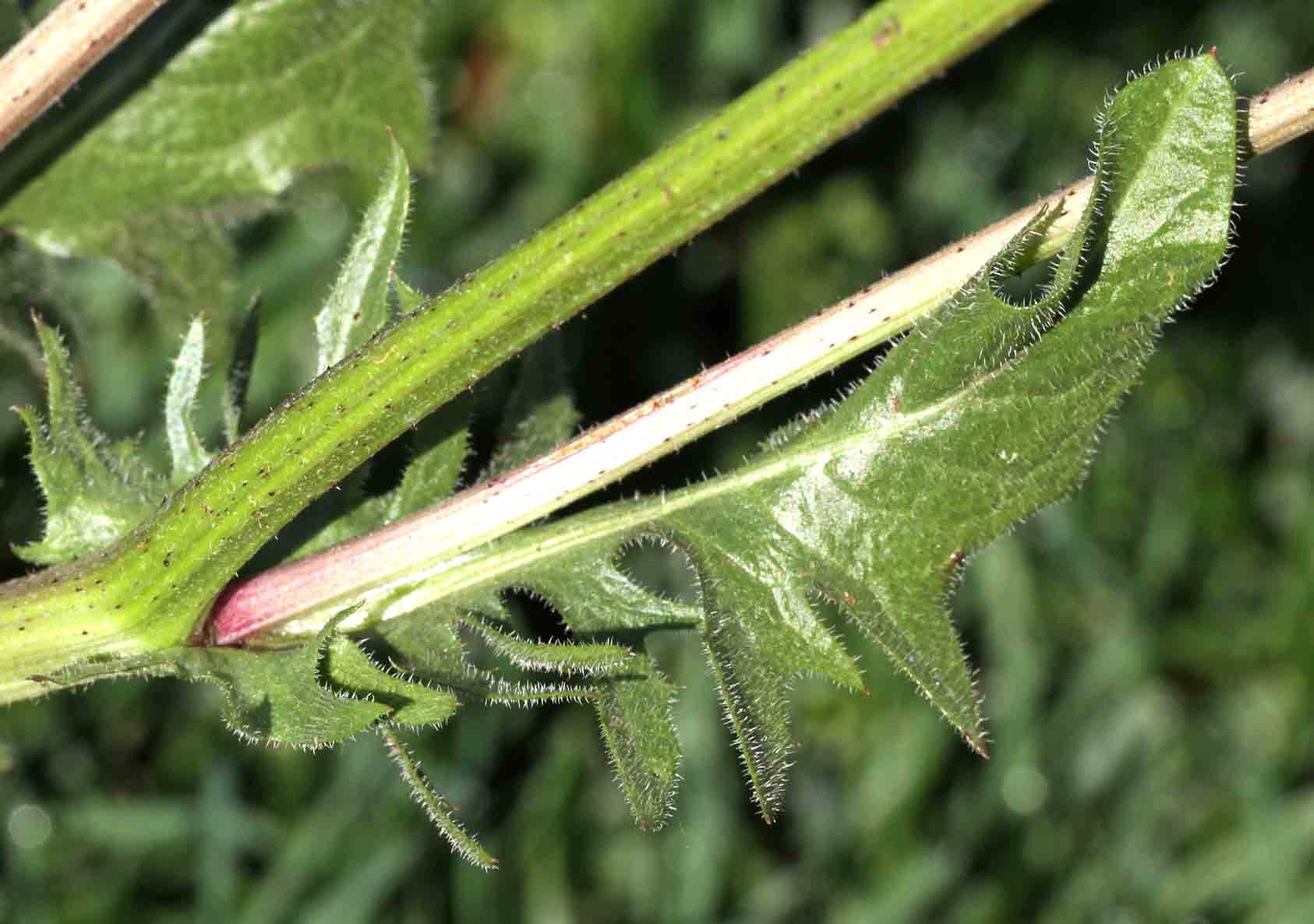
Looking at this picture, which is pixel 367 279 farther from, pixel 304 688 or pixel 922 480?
pixel 922 480

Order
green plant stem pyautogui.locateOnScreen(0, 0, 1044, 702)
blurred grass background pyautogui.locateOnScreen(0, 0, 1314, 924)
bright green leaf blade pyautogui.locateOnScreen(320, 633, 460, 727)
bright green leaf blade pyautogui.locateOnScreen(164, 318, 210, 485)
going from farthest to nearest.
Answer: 1. blurred grass background pyautogui.locateOnScreen(0, 0, 1314, 924)
2. bright green leaf blade pyautogui.locateOnScreen(164, 318, 210, 485)
3. bright green leaf blade pyautogui.locateOnScreen(320, 633, 460, 727)
4. green plant stem pyautogui.locateOnScreen(0, 0, 1044, 702)

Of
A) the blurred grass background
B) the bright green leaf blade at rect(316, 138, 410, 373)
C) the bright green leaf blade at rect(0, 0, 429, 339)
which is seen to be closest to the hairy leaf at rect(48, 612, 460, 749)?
the bright green leaf blade at rect(316, 138, 410, 373)

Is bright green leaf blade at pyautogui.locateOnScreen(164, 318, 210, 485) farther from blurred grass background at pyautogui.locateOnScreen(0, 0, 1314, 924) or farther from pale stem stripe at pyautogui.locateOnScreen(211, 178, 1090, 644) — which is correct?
blurred grass background at pyautogui.locateOnScreen(0, 0, 1314, 924)

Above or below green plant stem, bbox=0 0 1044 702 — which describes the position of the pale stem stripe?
below

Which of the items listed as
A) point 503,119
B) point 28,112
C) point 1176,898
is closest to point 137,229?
point 28,112

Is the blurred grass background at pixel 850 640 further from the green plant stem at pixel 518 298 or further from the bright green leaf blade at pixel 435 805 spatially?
the bright green leaf blade at pixel 435 805

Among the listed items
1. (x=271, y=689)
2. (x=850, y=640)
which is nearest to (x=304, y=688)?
(x=271, y=689)

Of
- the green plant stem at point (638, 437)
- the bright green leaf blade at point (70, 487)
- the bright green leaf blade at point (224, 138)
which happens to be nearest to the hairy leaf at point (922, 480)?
the green plant stem at point (638, 437)
